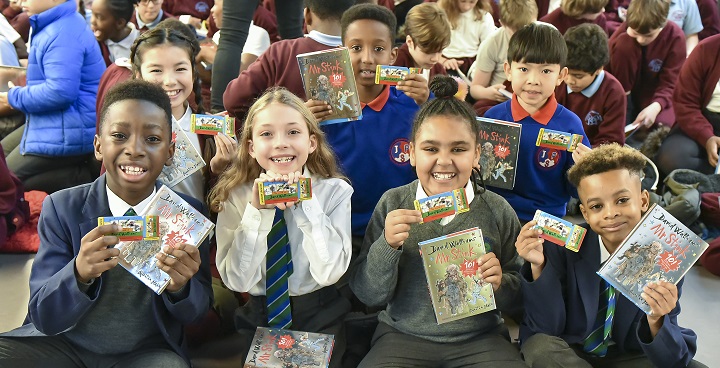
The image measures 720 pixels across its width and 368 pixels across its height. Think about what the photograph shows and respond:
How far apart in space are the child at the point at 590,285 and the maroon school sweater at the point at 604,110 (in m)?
1.54

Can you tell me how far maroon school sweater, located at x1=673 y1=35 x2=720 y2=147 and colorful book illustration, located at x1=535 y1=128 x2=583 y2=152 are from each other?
1.82 metres

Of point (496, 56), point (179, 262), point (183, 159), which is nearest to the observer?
point (179, 262)

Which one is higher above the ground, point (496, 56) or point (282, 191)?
point (282, 191)

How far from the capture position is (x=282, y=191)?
2508 millimetres

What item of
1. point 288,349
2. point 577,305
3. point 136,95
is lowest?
point 288,349

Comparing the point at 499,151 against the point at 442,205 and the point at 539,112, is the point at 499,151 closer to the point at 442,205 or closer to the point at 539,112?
the point at 539,112

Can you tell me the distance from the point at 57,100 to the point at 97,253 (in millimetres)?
2237

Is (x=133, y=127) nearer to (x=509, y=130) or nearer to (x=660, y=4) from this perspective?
(x=509, y=130)

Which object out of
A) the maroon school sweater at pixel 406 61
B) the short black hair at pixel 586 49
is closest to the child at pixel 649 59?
the short black hair at pixel 586 49

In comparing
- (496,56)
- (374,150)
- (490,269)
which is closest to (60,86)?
(374,150)

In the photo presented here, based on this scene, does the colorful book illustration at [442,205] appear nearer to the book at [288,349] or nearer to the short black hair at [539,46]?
the book at [288,349]

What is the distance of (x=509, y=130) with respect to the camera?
3127mm

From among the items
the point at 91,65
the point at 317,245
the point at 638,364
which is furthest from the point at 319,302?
the point at 91,65

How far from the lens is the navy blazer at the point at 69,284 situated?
2230 millimetres
